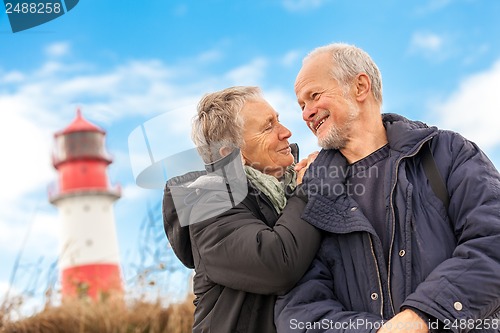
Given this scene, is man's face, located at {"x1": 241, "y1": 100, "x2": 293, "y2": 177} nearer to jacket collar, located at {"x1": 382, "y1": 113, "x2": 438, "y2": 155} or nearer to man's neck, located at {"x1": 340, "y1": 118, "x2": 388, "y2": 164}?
man's neck, located at {"x1": 340, "y1": 118, "x2": 388, "y2": 164}

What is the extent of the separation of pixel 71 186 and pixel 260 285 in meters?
28.4

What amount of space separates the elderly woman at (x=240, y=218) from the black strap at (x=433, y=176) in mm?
463

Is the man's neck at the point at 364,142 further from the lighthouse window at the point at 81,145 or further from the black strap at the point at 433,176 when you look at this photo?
the lighthouse window at the point at 81,145

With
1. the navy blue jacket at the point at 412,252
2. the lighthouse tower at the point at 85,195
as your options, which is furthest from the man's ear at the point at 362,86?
the lighthouse tower at the point at 85,195

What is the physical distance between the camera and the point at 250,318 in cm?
264

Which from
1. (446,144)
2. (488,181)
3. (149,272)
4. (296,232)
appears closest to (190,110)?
(296,232)

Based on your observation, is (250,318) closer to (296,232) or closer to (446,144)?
(296,232)

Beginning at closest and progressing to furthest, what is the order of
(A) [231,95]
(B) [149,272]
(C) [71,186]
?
(A) [231,95] → (B) [149,272] → (C) [71,186]

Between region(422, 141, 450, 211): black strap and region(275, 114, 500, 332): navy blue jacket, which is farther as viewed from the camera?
region(422, 141, 450, 211): black strap

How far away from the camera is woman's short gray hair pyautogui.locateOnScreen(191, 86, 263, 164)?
3.00 metres

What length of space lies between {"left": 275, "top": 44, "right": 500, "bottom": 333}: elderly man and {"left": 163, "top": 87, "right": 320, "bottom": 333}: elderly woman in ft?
0.34

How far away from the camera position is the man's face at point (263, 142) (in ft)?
10.0

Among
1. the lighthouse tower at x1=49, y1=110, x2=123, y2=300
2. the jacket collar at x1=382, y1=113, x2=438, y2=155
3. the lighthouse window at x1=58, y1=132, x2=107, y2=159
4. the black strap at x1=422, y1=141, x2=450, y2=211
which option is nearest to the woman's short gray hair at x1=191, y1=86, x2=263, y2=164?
the jacket collar at x1=382, y1=113, x2=438, y2=155

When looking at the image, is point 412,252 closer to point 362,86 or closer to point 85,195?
point 362,86
